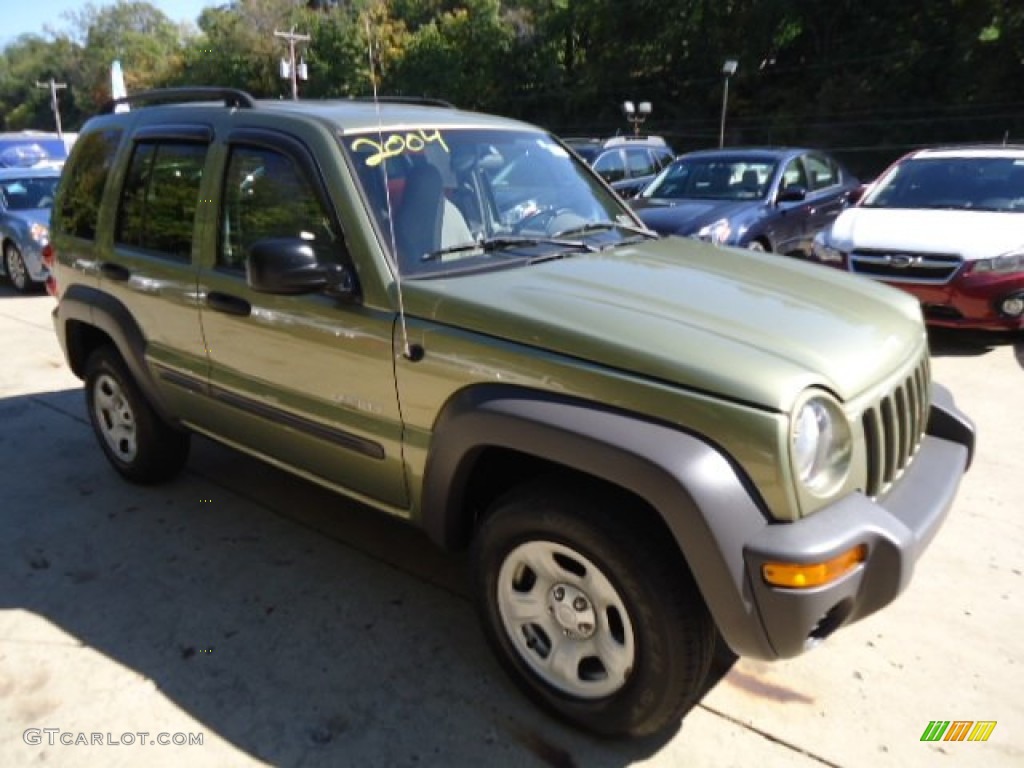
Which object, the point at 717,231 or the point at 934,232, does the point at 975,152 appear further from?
the point at 717,231

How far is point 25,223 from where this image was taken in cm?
1003

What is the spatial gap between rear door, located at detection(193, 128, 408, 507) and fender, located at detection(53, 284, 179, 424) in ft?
1.76

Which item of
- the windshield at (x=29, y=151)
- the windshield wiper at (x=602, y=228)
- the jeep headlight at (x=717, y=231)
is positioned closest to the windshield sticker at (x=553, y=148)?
the windshield wiper at (x=602, y=228)

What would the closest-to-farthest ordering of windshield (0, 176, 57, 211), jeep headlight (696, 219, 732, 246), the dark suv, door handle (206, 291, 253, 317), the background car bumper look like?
door handle (206, 291, 253, 317)
the background car bumper
jeep headlight (696, 219, 732, 246)
windshield (0, 176, 57, 211)
the dark suv

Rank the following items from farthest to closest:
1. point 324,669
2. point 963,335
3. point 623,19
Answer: point 623,19 < point 963,335 < point 324,669

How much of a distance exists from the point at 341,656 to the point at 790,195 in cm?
697

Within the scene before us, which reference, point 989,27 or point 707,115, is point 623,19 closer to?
point 707,115

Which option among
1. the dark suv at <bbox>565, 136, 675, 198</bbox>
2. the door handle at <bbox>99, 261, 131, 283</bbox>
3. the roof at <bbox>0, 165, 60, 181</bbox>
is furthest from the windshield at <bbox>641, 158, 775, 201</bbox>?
the roof at <bbox>0, 165, 60, 181</bbox>

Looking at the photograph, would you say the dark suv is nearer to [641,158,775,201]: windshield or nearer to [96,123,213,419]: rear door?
[641,158,775,201]: windshield

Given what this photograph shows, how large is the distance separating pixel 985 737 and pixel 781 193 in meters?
6.68

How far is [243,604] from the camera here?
10.8 ft

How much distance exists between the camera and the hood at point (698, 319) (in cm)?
222

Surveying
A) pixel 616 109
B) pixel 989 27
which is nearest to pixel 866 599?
pixel 989 27

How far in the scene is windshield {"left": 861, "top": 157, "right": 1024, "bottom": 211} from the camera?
7.12 metres
